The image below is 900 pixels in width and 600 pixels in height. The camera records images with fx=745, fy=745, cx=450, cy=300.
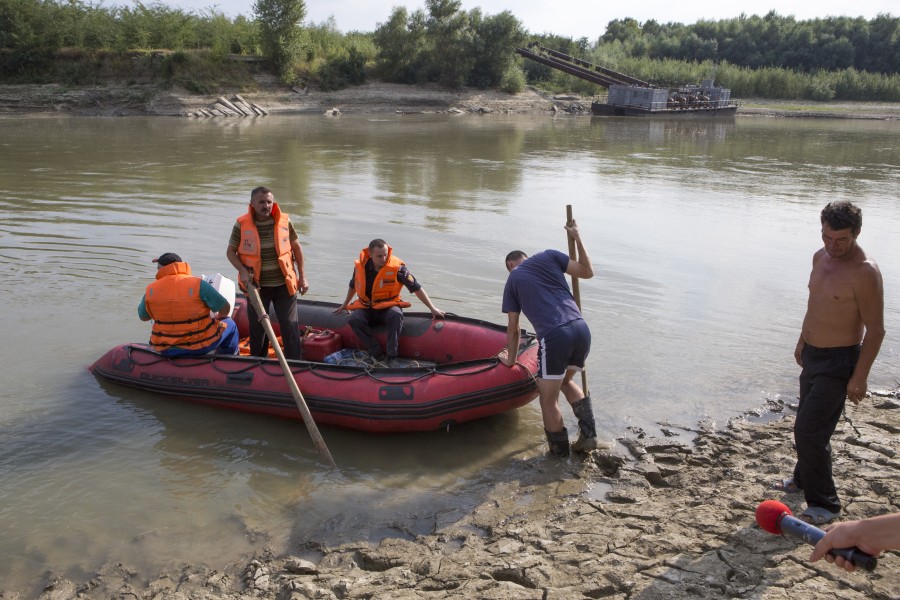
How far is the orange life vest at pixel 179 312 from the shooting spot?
5.45 m

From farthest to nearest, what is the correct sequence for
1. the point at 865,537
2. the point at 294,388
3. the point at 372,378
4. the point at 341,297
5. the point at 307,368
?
the point at 341,297, the point at 307,368, the point at 372,378, the point at 294,388, the point at 865,537

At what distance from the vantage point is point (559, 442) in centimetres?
470

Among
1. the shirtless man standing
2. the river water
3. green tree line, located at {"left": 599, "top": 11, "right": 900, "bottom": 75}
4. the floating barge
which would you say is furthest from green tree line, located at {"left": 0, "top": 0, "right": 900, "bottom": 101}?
the shirtless man standing

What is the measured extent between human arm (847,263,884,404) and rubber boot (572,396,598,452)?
1.66 m

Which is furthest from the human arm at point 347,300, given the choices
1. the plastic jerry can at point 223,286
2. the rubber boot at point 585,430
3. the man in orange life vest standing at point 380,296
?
the rubber boot at point 585,430

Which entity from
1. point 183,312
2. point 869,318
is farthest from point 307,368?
point 869,318

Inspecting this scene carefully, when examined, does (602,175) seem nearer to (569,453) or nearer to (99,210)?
(99,210)

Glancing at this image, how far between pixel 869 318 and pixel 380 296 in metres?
3.62

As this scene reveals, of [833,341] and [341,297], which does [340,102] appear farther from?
[833,341]

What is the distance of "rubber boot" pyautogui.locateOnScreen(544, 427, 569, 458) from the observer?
4.69m

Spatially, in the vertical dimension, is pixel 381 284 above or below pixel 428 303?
above

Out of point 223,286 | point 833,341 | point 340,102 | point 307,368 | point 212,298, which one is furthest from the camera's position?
point 340,102

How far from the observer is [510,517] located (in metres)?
4.03

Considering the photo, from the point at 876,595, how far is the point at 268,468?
3377mm
